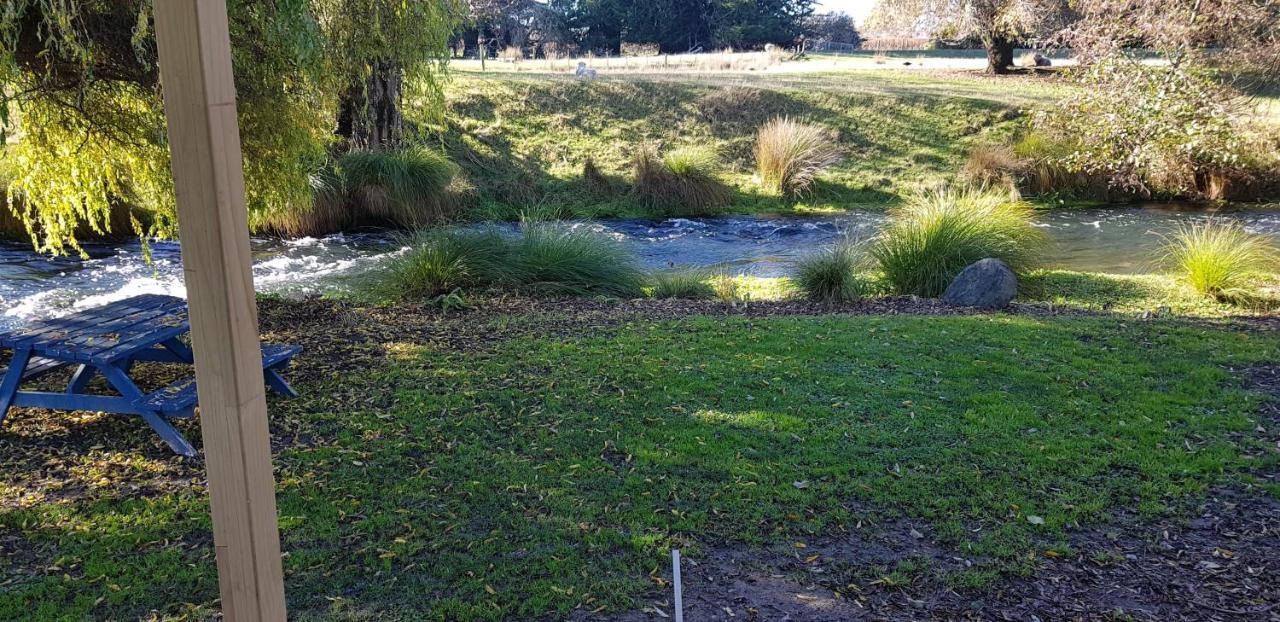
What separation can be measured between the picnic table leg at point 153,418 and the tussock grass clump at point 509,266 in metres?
4.30

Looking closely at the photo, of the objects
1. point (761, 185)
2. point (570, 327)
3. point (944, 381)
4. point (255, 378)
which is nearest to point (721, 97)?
point (761, 185)

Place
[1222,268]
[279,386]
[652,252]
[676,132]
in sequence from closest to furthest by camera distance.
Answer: [279,386] < [1222,268] < [652,252] < [676,132]

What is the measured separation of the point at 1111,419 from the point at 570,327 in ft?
13.5

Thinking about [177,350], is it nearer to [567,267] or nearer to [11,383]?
[11,383]

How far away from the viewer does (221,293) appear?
1731 millimetres

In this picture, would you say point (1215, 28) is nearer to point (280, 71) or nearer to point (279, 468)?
point (280, 71)

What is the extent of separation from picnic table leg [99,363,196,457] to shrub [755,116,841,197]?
13.8 metres

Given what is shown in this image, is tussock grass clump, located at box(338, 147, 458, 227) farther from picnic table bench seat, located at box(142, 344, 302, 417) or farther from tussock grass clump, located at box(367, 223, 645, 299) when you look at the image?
picnic table bench seat, located at box(142, 344, 302, 417)

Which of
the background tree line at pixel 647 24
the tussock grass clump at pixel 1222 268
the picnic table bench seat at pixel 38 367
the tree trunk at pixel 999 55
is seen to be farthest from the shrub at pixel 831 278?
the background tree line at pixel 647 24

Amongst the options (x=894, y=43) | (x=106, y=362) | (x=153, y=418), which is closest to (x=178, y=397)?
(x=153, y=418)

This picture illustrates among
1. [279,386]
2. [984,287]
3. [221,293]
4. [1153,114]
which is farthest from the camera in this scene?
[1153,114]

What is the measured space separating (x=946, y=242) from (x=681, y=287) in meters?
2.95

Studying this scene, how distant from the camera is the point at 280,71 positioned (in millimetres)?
6473

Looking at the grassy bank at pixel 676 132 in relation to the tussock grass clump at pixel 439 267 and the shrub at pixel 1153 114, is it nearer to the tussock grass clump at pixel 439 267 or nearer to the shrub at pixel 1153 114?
the shrub at pixel 1153 114
